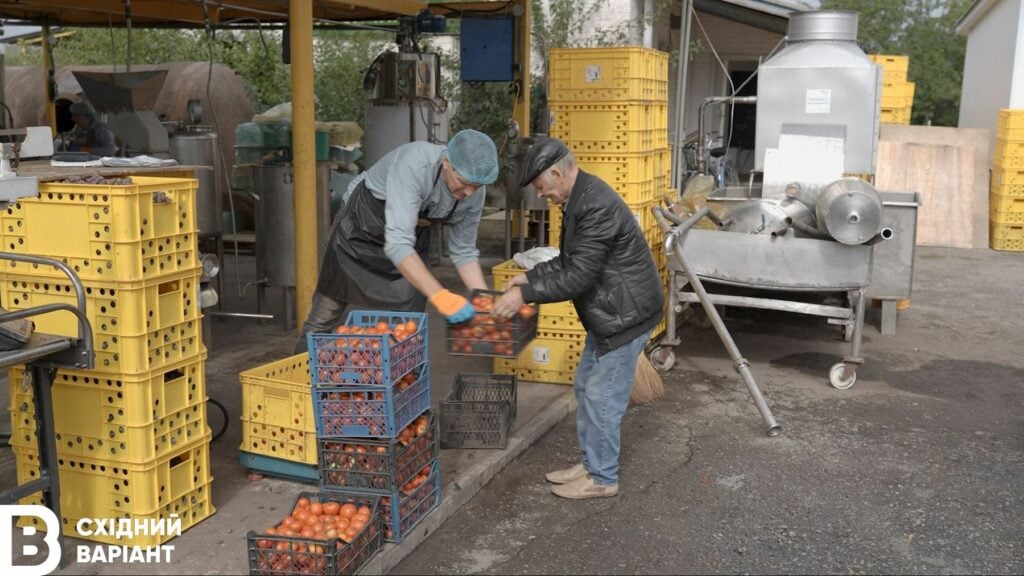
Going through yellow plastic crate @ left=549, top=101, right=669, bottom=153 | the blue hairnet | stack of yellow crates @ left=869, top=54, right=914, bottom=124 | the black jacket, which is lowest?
the black jacket

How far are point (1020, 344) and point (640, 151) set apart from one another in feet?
13.4

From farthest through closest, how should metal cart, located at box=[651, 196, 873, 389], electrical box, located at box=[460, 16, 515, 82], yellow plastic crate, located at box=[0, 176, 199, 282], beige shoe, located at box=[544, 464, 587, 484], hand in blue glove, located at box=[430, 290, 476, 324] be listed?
electrical box, located at box=[460, 16, 515, 82], metal cart, located at box=[651, 196, 873, 389], beige shoe, located at box=[544, 464, 587, 484], hand in blue glove, located at box=[430, 290, 476, 324], yellow plastic crate, located at box=[0, 176, 199, 282]

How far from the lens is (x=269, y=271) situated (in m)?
8.42

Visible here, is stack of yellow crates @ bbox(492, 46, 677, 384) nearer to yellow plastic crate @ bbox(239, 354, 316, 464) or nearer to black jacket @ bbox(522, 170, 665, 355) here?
black jacket @ bbox(522, 170, 665, 355)

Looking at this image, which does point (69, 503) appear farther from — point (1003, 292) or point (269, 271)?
point (1003, 292)

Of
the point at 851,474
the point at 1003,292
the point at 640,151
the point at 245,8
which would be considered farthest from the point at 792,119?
the point at 245,8

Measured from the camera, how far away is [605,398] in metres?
4.98

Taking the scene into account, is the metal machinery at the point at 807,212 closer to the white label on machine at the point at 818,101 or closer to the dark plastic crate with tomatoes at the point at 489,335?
the white label on machine at the point at 818,101

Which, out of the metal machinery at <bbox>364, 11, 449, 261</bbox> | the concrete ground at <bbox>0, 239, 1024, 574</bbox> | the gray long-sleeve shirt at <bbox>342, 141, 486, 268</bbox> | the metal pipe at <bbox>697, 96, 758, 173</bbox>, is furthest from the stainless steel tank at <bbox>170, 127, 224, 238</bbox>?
the metal pipe at <bbox>697, 96, 758, 173</bbox>

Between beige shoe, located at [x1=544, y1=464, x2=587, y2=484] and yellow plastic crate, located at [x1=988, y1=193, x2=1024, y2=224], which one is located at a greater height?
yellow plastic crate, located at [x1=988, y1=193, x2=1024, y2=224]

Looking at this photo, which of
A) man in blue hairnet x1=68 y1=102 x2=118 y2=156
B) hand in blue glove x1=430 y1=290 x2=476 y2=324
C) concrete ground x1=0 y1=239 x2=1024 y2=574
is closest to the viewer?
concrete ground x1=0 y1=239 x2=1024 y2=574

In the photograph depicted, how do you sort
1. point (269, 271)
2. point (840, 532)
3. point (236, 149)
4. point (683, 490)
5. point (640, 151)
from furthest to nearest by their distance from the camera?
point (236, 149) → point (269, 271) → point (640, 151) → point (683, 490) → point (840, 532)

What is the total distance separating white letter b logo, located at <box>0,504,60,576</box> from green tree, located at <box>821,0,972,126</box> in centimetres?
3219

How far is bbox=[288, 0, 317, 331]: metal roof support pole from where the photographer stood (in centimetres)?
687
